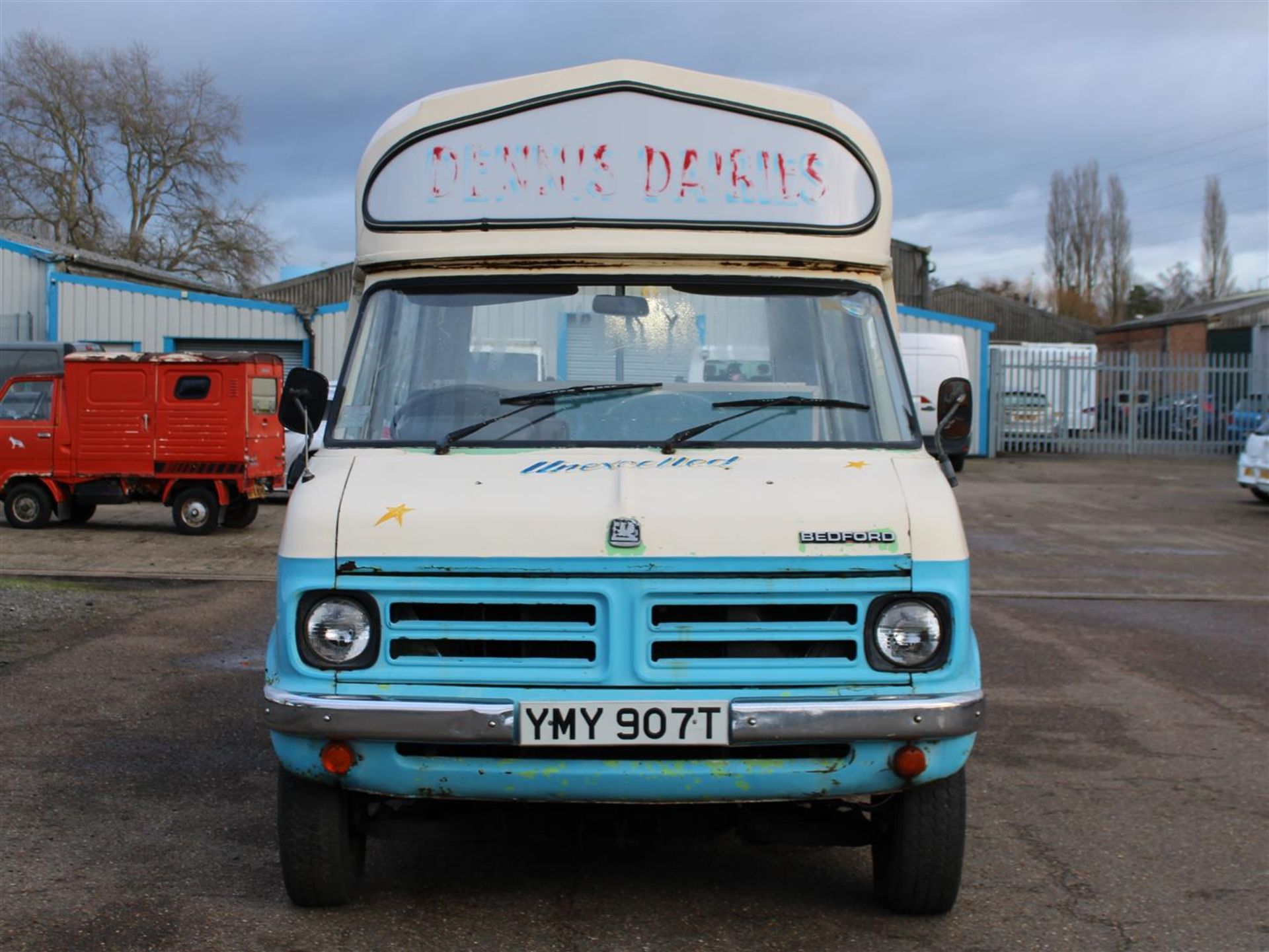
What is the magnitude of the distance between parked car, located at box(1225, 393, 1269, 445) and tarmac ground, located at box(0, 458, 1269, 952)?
2381cm

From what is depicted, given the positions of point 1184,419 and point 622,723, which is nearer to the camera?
point 622,723

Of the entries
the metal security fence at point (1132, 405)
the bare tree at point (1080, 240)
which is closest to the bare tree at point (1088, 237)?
the bare tree at point (1080, 240)

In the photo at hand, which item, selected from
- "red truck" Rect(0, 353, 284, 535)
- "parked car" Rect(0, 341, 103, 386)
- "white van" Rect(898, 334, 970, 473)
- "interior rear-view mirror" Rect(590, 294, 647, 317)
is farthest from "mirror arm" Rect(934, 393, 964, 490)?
"parked car" Rect(0, 341, 103, 386)

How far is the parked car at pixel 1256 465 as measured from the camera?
2109 centimetres

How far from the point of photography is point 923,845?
4.35 metres

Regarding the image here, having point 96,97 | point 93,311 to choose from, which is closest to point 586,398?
point 93,311

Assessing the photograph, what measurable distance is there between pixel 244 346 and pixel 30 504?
17.4 m

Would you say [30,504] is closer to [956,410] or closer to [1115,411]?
[956,410]

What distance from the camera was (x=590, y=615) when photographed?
410 cm

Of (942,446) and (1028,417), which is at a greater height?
(1028,417)

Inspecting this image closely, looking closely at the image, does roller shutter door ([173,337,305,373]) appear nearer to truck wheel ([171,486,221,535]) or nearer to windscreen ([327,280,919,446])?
truck wheel ([171,486,221,535])

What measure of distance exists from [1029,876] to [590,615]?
80.4 inches

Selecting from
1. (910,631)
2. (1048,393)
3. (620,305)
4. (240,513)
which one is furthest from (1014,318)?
(910,631)

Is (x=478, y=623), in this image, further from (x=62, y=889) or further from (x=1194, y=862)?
(x=1194, y=862)
